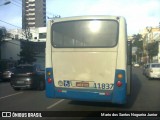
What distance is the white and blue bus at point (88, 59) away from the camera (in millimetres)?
10641

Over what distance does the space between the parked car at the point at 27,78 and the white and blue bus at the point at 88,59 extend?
7636 millimetres

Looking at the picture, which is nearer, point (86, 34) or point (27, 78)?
point (86, 34)

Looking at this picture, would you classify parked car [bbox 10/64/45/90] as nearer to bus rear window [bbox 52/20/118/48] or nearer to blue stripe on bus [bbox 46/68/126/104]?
blue stripe on bus [bbox 46/68/126/104]

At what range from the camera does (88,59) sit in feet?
35.8

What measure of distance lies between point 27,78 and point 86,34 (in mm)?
8871

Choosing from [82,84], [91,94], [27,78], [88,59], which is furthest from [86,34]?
[27,78]

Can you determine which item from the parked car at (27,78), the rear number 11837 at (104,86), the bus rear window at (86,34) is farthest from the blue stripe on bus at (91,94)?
the parked car at (27,78)

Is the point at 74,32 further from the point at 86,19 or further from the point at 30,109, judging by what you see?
the point at 30,109

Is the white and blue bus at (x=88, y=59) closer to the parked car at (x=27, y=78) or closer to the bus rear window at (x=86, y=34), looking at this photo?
the bus rear window at (x=86, y=34)

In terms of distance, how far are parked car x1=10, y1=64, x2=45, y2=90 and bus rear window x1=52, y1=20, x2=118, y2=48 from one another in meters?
7.84

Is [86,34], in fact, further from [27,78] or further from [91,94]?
[27,78]

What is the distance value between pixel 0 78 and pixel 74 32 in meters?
23.3

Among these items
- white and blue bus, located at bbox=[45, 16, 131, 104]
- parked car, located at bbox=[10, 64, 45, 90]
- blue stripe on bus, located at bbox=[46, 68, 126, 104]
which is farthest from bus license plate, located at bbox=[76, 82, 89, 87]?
parked car, located at bbox=[10, 64, 45, 90]

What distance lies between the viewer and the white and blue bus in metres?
10.6
